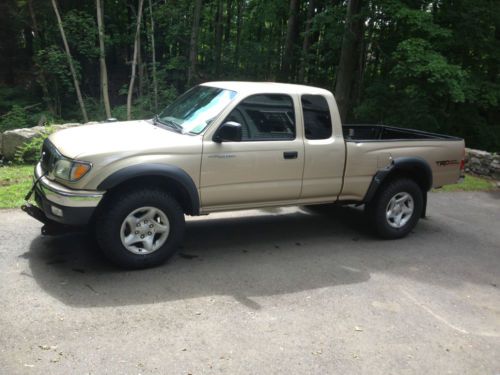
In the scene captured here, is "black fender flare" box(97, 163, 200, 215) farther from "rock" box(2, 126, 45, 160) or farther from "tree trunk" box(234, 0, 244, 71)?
"tree trunk" box(234, 0, 244, 71)

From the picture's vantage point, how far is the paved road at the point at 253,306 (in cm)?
346

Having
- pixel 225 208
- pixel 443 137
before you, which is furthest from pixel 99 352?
pixel 443 137

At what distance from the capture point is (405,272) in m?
5.41

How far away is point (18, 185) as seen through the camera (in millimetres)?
7625

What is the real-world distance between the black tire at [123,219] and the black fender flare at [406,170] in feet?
8.55

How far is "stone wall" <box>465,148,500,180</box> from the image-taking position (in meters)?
11.6

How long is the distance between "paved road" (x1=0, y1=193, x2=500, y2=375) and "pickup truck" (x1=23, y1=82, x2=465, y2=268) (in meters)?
0.47

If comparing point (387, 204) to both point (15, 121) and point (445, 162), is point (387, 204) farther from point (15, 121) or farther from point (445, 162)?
point (15, 121)

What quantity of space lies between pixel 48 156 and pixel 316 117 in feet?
10.0

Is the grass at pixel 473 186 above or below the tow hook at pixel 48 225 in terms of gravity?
below

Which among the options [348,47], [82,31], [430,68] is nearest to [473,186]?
[430,68]

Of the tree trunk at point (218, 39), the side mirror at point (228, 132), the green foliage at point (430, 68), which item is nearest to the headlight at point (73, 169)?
the side mirror at point (228, 132)

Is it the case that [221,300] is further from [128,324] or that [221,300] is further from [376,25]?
[376,25]

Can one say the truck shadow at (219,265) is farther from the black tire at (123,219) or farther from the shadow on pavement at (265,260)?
the black tire at (123,219)
